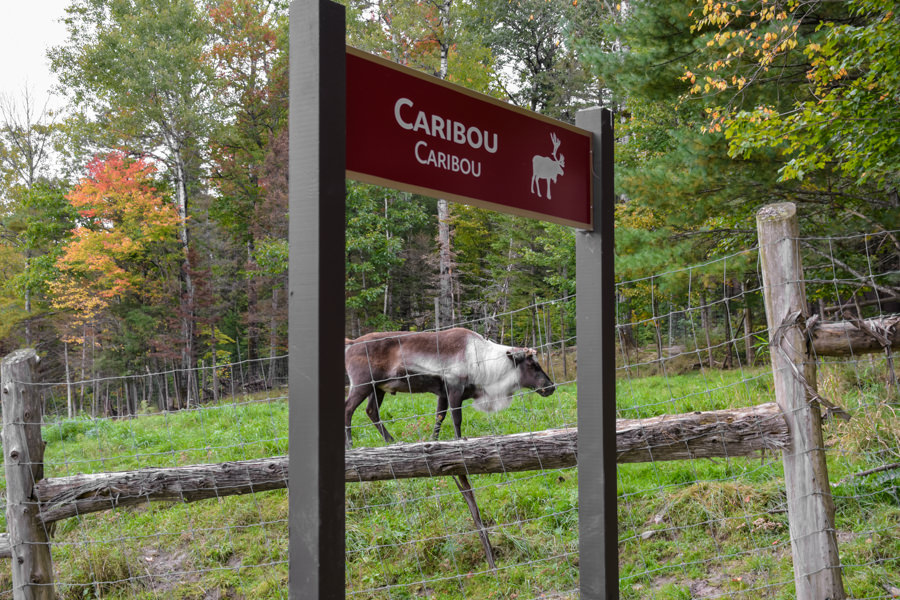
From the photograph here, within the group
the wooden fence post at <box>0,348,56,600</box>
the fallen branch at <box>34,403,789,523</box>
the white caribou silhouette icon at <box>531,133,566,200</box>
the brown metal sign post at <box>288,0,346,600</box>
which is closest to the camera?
the brown metal sign post at <box>288,0,346,600</box>

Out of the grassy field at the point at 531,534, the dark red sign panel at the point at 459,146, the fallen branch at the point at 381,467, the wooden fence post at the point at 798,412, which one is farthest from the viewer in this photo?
the grassy field at the point at 531,534

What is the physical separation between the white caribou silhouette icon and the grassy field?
2114mm

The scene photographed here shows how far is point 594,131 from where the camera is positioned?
2.20m

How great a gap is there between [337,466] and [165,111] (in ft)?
70.9

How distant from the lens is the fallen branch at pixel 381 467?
10.3 ft

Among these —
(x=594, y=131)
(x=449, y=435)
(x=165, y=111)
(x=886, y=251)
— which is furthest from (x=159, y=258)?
(x=594, y=131)

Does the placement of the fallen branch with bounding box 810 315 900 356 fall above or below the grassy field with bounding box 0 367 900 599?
above

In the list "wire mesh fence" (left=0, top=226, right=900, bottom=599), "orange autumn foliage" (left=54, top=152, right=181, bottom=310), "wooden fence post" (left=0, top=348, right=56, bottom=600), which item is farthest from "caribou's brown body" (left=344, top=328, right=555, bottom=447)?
"orange autumn foliage" (left=54, top=152, right=181, bottom=310)

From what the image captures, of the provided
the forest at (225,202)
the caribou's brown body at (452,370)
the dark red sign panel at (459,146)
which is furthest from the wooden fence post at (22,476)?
the forest at (225,202)

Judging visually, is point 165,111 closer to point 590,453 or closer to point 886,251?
point 886,251

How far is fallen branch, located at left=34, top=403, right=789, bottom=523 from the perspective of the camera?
10.3ft

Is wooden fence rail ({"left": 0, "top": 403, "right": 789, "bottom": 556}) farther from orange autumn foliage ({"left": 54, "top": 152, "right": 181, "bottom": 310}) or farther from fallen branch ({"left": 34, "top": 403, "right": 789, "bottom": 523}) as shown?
orange autumn foliage ({"left": 54, "top": 152, "right": 181, "bottom": 310})

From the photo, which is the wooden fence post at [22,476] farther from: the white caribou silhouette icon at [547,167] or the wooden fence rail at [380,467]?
the white caribou silhouette icon at [547,167]

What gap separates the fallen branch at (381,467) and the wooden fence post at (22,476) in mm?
74
